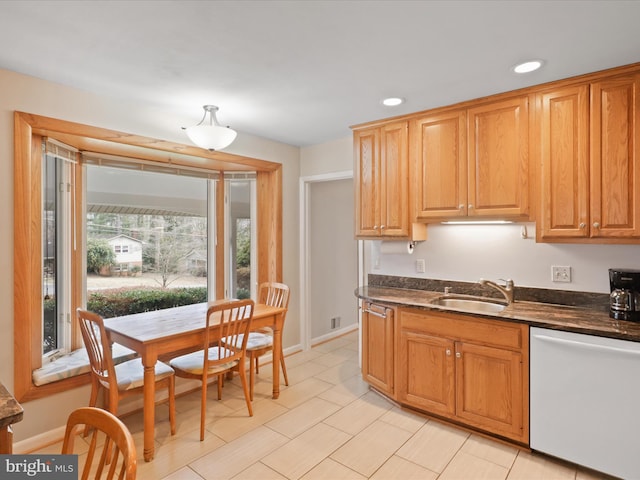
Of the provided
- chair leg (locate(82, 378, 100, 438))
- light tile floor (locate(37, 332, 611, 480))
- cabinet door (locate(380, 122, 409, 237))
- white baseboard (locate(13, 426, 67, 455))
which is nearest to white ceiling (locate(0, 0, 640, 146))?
cabinet door (locate(380, 122, 409, 237))

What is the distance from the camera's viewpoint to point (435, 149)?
2930 mm

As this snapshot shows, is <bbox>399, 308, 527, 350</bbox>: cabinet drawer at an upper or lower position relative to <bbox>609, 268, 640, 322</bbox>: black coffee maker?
lower

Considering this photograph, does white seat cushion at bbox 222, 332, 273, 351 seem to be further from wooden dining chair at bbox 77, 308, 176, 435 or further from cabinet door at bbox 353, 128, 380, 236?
cabinet door at bbox 353, 128, 380, 236

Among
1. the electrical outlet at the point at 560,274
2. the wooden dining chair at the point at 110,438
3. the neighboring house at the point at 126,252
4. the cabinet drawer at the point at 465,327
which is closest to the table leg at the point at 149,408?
the wooden dining chair at the point at 110,438

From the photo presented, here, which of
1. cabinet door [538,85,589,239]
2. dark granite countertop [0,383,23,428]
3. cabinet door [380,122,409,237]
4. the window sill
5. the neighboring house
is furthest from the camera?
the neighboring house

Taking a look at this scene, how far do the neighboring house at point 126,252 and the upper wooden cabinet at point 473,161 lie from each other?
8.37ft

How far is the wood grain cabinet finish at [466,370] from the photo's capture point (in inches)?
91.5

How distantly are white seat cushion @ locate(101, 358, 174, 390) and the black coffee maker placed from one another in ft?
9.45

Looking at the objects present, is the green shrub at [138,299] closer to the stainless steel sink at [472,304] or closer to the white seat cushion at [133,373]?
the white seat cushion at [133,373]

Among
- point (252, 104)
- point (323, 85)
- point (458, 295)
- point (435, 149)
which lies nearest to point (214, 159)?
point (252, 104)

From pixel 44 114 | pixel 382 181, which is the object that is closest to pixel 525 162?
pixel 382 181

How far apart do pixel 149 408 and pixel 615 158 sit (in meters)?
3.23

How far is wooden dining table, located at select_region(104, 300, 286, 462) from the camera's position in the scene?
91.0 inches

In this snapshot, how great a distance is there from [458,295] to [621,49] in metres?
1.92
